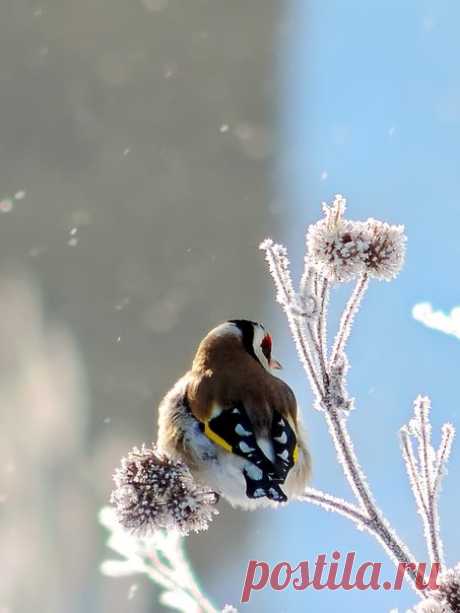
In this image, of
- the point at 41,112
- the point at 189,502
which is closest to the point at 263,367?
the point at 189,502

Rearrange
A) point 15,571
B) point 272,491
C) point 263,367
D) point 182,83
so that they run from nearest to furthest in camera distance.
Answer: point 272,491 → point 263,367 → point 15,571 → point 182,83

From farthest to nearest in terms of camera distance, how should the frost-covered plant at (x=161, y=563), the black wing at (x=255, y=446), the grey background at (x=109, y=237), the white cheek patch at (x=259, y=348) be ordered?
the grey background at (x=109, y=237) < the white cheek patch at (x=259, y=348) < the black wing at (x=255, y=446) < the frost-covered plant at (x=161, y=563)

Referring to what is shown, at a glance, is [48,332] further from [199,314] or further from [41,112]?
[41,112]

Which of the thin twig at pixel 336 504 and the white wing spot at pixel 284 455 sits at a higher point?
the white wing spot at pixel 284 455

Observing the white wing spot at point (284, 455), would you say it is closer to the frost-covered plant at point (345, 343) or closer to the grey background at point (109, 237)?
the frost-covered plant at point (345, 343)

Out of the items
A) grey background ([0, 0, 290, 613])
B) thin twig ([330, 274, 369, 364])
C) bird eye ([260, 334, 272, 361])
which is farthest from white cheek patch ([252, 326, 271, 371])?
grey background ([0, 0, 290, 613])

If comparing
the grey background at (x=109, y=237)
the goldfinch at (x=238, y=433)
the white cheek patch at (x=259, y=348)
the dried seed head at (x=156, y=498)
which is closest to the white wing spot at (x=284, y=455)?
the goldfinch at (x=238, y=433)

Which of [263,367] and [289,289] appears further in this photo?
[263,367]
